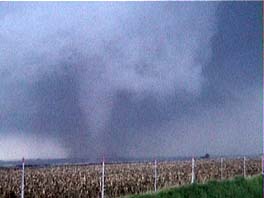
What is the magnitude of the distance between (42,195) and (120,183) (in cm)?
532

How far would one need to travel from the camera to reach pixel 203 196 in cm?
1911

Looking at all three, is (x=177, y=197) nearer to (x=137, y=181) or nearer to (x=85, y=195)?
(x=85, y=195)

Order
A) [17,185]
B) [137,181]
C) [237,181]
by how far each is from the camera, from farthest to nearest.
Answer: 1. [137,181]
2. [17,185]
3. [237,181]

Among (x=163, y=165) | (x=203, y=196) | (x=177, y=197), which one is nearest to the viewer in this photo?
(x=177, y=197)

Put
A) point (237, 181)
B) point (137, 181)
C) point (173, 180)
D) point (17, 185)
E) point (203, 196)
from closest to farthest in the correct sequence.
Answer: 1. point (203, 196)
2. point (237, 181)
3. point (17, 185)
4. point (137, 181)
5. point (173, 180)

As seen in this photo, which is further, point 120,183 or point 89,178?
point 89,178

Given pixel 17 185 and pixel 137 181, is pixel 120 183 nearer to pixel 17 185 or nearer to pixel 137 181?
pixel 137 181

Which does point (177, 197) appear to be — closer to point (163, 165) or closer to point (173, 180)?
point (173, 180)

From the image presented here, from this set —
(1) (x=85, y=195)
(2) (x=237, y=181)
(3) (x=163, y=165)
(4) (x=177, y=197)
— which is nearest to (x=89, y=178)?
(1) (x=85, y=195)

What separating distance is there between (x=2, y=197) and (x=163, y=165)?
22142 mm

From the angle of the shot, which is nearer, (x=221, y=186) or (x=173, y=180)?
(x=221, y=186)

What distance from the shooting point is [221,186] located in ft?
69.1

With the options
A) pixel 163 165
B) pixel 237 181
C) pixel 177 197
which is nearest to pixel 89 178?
pixel 237 181

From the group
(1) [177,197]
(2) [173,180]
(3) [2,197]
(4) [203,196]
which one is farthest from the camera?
(2) [173,180]
